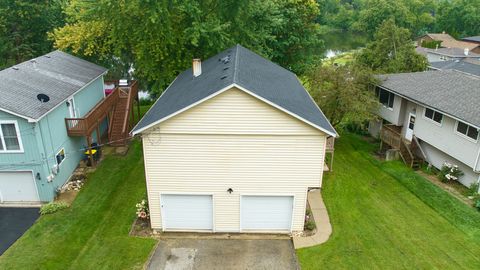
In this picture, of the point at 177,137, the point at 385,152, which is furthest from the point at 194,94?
the point at 385,152

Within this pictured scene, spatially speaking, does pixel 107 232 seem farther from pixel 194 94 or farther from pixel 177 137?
pixel 194 94

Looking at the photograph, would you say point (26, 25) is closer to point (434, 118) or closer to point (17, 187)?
point (17, 187)

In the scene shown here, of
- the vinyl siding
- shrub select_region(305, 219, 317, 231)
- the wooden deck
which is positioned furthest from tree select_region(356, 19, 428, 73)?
the wooden deck

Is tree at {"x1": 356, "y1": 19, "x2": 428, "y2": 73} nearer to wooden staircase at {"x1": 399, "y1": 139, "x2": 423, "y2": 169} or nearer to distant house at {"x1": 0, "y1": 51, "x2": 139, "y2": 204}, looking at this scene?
wooden staircase at {"x1": 399, "y1": 139, "x2": 423, "y2": 169}

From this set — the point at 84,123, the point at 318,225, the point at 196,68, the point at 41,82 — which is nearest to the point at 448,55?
the point at 318,225

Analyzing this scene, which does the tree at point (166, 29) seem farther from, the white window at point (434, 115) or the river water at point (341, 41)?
the river water at point (341, 41)

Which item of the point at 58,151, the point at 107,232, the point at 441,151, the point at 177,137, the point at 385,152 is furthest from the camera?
the point at 385,152

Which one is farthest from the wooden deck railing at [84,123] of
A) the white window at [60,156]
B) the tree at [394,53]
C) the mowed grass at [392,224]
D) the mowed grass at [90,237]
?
the tree at [394,53]
